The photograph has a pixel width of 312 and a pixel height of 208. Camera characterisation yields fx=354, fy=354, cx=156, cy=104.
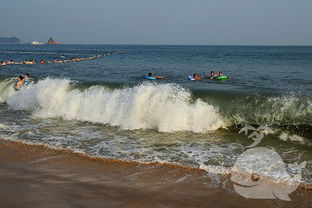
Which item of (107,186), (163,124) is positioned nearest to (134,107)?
(163,124)

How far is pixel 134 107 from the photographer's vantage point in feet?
42.9

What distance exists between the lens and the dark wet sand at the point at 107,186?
5.71 m

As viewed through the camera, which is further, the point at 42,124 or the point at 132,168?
the point at 42,124

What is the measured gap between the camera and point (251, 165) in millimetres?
7707

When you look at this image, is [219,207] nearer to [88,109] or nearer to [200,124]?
[200,124]

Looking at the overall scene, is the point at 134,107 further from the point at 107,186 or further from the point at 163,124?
the point at 107,186

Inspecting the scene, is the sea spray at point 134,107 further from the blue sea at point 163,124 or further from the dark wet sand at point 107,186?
the dark wet sand at point 107,186

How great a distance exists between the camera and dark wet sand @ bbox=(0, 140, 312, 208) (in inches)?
225

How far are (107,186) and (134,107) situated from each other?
22.0ft

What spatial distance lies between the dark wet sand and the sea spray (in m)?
4.24

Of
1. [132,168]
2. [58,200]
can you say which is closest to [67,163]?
[132,168]

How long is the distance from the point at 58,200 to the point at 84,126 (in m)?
6.80

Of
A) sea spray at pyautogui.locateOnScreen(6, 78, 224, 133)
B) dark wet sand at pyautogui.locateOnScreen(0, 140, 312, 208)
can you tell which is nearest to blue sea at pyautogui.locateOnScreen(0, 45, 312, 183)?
sea spray at pyautogui.locateOnScreen(6, 78, 224, 133)

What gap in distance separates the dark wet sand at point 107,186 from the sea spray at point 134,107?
4.24 metres
